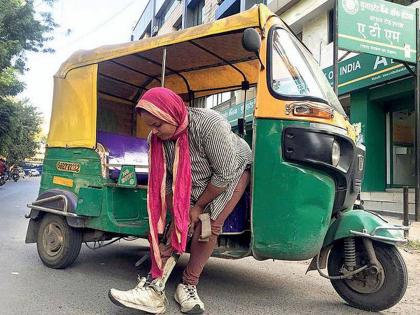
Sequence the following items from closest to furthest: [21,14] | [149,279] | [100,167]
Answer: [149,279]
[100,167]
[21,14]

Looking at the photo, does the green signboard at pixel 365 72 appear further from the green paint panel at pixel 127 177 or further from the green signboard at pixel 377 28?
the green paint panel at pixel 127 177

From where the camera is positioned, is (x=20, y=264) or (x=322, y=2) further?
(x=322, y=2)

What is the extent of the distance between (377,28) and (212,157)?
6.64 m

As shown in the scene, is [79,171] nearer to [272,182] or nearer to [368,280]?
[272,182]

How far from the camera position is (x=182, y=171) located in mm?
3369

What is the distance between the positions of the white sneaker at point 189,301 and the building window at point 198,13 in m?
27.1

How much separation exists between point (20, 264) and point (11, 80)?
44.4ft

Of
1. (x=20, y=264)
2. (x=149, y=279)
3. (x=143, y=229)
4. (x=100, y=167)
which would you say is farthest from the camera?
(x=20, y=264)

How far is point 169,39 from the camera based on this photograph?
4051mm

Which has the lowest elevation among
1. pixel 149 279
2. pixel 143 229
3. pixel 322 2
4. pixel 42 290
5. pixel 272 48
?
pixel 42 290

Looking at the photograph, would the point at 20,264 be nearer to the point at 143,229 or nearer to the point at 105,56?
the point at 143,229

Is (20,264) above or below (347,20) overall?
below

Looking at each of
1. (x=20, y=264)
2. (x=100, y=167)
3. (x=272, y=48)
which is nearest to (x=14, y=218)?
(x=20, y=264)

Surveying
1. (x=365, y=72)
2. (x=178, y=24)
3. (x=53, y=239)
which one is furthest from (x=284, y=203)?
(x=178, y=24)
